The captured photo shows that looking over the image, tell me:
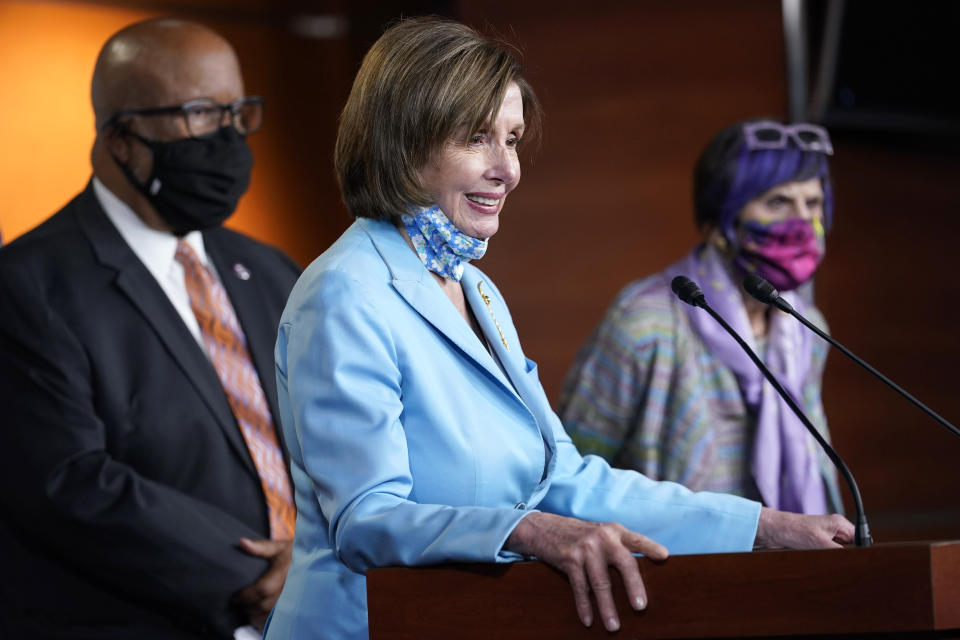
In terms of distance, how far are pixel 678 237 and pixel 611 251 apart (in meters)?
0.25

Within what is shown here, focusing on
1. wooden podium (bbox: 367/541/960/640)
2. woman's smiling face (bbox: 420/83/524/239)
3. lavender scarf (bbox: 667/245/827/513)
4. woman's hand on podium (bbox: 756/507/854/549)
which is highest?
woman's smiling face (bbox: 420/83/524/239)

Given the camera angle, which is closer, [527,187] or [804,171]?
[804,171]

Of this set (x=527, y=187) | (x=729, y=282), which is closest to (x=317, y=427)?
(x=729, y=282)

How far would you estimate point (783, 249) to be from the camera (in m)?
3.10

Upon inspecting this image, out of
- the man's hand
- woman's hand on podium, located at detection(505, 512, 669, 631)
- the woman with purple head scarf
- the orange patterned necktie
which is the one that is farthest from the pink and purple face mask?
woman's hand on podium, located at detection(505, 512, 669, 631)

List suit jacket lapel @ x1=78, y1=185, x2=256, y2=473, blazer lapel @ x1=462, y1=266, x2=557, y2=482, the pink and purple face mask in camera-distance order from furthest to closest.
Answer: the pink and purple face mask → suit jacket lapel @ x1=78, y1=185, x2=256, y2=473 → blazer lapel @ x1=462, y1=266, x2=557, y2=482

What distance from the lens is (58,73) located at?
155 inches

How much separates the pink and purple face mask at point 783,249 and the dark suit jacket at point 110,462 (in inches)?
52.9

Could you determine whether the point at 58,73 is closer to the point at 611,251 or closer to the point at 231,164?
the point at 231,164

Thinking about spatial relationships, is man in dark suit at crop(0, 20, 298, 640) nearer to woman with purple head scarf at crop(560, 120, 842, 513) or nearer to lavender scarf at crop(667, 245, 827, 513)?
woman with purple head scarf at crop(560, 120, 842, 513)

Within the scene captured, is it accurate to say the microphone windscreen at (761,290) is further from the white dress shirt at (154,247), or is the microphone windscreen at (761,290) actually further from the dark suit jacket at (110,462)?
the white dress shirt at (154,247)

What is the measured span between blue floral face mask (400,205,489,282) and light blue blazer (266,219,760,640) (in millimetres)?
28

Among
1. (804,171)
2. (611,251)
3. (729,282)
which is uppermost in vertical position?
(804,171)

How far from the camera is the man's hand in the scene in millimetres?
2455
